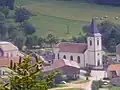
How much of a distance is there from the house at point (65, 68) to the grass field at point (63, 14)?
16.9m

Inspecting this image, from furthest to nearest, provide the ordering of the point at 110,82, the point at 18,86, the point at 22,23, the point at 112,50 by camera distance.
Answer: the point at 22,23
the point at 112,50
the point at 110,82
the point at 18,86

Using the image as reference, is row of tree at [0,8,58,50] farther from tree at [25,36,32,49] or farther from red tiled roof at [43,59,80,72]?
red tiled roof at [43,59,80,72]

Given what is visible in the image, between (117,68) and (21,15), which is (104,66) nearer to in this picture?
(117,68)

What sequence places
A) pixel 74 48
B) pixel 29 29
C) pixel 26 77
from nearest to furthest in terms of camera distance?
pixel 26 77, pixel 74 48, pixel 29 29

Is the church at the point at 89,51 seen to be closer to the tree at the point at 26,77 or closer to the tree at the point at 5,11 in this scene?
the tree at the point at 5,11

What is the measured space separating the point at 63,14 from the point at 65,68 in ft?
102

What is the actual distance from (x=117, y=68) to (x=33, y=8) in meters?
35.6

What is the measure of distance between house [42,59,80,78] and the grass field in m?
16.9

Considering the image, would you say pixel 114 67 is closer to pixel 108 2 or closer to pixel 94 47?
pixel 94 47

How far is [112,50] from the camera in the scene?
59562 mm

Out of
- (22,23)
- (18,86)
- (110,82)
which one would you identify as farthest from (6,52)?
(18,86)

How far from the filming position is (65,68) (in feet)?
159

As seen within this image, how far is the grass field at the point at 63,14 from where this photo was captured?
7025 centimetres

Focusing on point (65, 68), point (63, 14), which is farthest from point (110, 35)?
point (63, 14)
